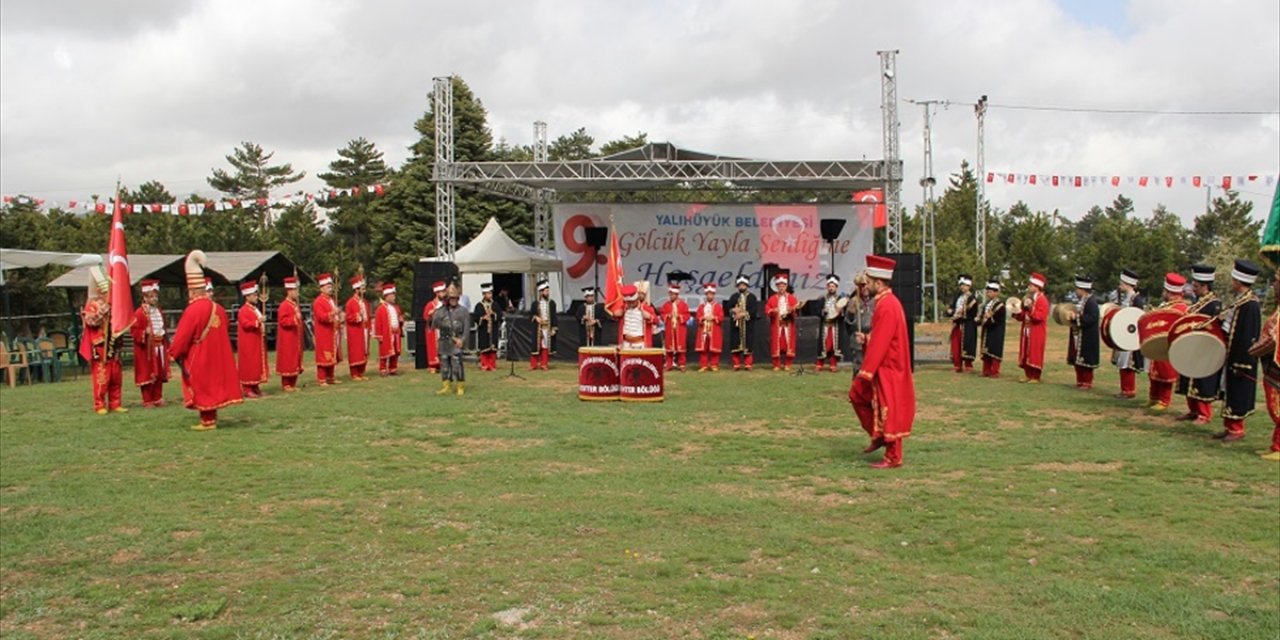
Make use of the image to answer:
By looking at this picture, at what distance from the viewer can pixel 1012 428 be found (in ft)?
38.0

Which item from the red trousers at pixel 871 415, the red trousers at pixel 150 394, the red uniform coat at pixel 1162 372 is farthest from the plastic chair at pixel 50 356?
the red uniform coat at pixel 1162 372

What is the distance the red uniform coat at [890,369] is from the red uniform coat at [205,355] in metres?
7.09

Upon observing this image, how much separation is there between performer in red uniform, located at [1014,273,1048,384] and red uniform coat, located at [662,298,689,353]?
6.30m

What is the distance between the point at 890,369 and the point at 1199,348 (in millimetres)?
4257

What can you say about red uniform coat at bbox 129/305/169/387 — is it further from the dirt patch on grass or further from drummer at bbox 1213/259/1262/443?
drummer at bbox 1213/259/1262/443

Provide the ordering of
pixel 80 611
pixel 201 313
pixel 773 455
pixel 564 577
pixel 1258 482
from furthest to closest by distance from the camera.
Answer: pixel 201 313, pixel 773 455, pixel 1258 482, pixel 564 577, pixel 80 611

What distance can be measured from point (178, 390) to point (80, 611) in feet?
39.2

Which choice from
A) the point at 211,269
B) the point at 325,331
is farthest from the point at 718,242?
the point at 211,269

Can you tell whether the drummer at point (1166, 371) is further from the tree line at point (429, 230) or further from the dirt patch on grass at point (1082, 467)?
the tree line at point (429, 230)

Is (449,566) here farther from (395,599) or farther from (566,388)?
(566,388)

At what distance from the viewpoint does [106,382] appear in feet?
43.4

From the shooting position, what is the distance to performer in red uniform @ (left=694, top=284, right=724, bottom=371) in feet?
65.3

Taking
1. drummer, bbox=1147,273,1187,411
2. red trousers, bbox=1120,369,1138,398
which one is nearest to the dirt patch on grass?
drummer, bbox=1147,273,1187,411

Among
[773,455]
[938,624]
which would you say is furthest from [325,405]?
[938,624]
